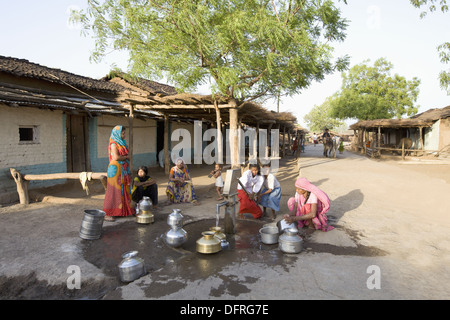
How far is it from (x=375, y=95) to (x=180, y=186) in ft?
94.0

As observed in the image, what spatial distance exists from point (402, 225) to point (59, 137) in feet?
30.1

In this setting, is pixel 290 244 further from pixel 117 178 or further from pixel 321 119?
pixel 321 119

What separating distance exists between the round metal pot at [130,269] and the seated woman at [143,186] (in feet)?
10.1

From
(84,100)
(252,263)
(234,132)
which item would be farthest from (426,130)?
(252,263)

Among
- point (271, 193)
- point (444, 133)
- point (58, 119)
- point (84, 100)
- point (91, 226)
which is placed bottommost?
point (91, 226)

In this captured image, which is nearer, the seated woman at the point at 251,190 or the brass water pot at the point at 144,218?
the brass water pot at the point at 144,218

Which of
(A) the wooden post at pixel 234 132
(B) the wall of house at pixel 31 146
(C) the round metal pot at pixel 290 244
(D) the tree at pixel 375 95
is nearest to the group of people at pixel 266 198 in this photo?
(C) the round metal pot at pixel 290 244

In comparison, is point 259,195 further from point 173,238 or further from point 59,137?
point 59,137

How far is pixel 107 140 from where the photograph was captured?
1060cm

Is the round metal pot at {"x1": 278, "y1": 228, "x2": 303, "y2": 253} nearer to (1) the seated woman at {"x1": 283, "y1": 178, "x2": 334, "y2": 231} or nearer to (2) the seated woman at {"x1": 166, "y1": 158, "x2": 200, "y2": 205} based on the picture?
(1) the seated woman at {"x1": 283, "y1": 178, "x2": 334, "y2": 231}

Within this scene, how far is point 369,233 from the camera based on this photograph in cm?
465

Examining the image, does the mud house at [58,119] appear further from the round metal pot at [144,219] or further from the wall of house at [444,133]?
the wall of house at [444,133]

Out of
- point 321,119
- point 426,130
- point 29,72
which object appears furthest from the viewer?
point 321,119

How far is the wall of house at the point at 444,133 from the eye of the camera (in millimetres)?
18109
